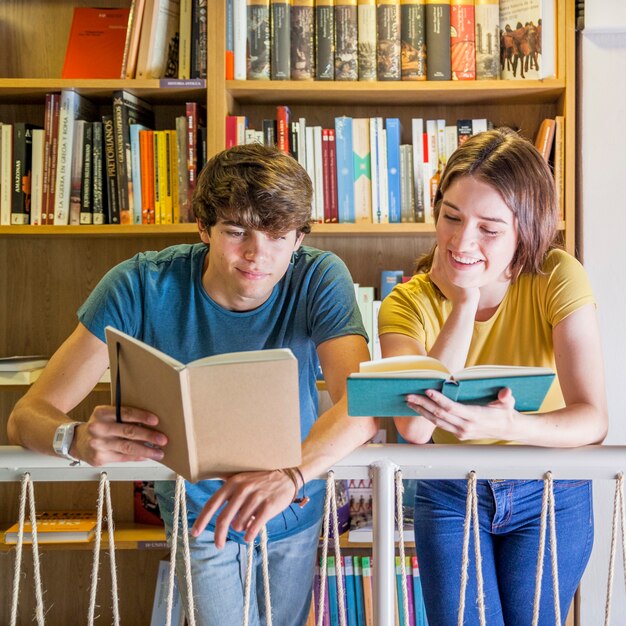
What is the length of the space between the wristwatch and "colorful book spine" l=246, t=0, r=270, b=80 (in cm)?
127

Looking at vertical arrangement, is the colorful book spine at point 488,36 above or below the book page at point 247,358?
above

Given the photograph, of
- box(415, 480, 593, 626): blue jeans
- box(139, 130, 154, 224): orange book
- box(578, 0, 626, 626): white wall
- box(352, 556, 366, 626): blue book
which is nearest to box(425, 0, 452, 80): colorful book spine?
box(578, 0, 626, 626): white wall

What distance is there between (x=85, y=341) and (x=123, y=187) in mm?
910

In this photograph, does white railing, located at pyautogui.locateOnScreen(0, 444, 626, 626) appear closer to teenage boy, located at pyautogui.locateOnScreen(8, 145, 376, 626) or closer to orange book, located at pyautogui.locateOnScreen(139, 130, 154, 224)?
teenage boy, located at pyautogui.locateOnScreen(8, 145, 376, 626)

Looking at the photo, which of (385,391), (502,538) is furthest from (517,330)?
(385,391)

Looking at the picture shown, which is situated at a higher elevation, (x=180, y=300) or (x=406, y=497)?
(x=180, y=300)

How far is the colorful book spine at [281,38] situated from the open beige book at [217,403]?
1.33 metres

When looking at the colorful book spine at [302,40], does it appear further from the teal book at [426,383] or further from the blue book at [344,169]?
the teal book at [426,383]

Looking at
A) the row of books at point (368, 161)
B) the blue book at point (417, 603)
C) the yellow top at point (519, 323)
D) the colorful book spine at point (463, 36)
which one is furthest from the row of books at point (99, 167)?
the blue book at point (417, 603)

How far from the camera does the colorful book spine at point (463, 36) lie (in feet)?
7.16

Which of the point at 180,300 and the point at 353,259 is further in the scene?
the point at 353,259

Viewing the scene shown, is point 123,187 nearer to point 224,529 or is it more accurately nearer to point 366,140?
point 366,140

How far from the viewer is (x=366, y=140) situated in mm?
2244

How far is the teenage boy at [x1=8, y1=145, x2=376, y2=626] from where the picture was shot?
1.31m
